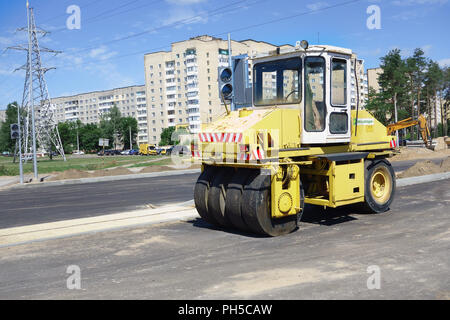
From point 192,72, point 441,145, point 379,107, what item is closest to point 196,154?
point 441,145

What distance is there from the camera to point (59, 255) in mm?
7316

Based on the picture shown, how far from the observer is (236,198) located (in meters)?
7.93

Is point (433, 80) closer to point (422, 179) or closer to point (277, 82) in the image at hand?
point (422, 179)

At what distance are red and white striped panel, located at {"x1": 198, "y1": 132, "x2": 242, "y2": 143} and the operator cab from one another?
1.40 metres

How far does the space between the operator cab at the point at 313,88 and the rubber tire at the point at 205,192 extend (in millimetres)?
1815

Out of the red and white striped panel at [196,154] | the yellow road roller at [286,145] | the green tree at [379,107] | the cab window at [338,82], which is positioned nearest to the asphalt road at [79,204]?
the red and white striped panel at [196,154]

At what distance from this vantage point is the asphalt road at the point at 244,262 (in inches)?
200

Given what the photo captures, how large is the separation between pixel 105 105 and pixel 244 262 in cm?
14791

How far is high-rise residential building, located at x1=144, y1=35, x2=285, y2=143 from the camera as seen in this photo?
98938 millimetres

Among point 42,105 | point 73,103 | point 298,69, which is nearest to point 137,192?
point 298,69

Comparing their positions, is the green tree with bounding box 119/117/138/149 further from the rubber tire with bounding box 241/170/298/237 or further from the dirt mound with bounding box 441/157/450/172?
the rubber tire with bounding box 241/170/298/237

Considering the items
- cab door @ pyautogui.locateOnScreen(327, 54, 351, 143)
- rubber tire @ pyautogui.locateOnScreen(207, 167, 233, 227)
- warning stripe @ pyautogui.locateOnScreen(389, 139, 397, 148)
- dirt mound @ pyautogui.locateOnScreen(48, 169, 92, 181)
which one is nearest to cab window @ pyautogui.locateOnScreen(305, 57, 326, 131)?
cab door @ pyautogui.locateOnScreen(327, 54, 351, 143)
